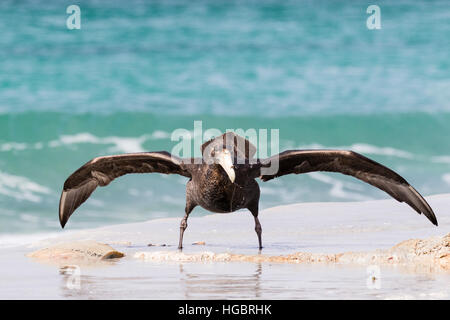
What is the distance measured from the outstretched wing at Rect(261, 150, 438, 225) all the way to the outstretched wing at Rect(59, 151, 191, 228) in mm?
2186

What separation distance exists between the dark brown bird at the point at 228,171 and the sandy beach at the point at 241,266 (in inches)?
45.6

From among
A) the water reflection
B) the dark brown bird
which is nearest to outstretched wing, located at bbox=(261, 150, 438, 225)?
the dark brown bird

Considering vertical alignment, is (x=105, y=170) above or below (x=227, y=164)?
above

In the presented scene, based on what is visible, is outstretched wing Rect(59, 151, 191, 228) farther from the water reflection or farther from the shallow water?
the water reflection

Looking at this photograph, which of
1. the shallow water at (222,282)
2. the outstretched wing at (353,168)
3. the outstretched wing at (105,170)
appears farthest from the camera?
the outstretched wing at (105,170)

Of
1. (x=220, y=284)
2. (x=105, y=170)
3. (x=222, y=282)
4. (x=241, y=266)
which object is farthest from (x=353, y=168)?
(x=220, y=284)

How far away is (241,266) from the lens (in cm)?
1247

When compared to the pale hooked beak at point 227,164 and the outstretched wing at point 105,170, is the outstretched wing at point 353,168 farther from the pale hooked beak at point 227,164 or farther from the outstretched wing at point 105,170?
the pale hooked beak at point 227,164

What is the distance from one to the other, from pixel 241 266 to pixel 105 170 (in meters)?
4.78

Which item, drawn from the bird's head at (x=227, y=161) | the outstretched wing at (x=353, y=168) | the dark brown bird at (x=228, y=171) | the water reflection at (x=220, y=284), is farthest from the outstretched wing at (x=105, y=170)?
the water reflection at (x=220, y=284)

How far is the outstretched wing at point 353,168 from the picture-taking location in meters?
14.6

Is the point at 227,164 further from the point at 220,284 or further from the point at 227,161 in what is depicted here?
the point at 220,284

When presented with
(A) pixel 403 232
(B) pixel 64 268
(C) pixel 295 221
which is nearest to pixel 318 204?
(C) pixel 295 221
